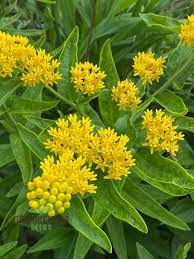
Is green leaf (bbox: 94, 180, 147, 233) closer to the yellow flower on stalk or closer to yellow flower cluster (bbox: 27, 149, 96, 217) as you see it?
yellow flower cluster (bbox: 27, 149, 96, 217)

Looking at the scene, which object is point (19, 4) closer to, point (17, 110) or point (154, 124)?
point (17, 110)

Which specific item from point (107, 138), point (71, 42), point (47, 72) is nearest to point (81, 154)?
point (107, 138)

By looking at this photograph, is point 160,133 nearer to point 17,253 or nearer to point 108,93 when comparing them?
point 108,93

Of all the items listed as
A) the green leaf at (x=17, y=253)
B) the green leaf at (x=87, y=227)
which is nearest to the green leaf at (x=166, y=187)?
the green leaf at (x=87, y=227)

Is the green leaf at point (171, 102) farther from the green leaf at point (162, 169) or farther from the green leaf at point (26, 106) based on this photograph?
the green leaf at point (26, 106)

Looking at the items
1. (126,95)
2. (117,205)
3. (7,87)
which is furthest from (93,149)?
(7,87)

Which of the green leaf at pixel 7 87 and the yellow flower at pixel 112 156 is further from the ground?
the green leaf at pixel 7 87
